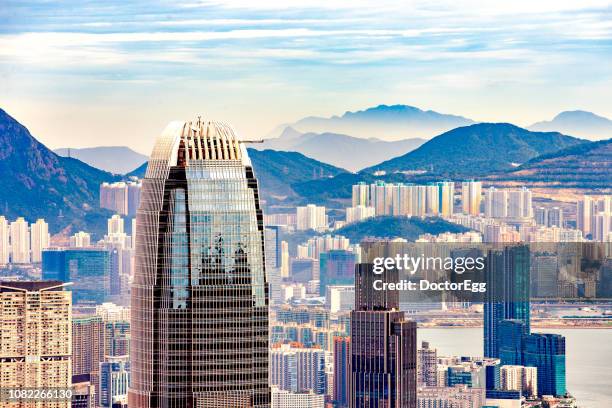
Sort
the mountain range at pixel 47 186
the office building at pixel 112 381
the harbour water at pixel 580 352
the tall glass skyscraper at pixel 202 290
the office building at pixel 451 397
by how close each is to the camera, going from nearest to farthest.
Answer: the tall glass skyscraper at pixel 202 290 → the office building at pixel 112 381 → the office building at pixel 451 397 → the harbour water at pixel 580 352 → the mountain range at pixel 47 186

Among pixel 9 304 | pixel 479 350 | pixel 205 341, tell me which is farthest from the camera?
pixel 479 350

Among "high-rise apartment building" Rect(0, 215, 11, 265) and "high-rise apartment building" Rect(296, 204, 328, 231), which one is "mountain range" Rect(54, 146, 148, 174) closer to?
"high-rise apartment building" Rect(0, 215, 11, 265)

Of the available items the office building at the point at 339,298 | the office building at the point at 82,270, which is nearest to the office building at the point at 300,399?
the office building at the point at 339,298

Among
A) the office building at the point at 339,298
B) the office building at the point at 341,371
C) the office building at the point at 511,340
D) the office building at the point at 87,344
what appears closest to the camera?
the office building at the point at 87,344

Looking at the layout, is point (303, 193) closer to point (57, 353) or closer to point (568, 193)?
point (568, 193)

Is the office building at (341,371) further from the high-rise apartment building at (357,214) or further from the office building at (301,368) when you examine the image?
the high-rise apartment building at (357,214)

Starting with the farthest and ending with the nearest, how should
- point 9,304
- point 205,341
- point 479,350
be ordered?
point 479,350 < point 9,304 < point 205,341

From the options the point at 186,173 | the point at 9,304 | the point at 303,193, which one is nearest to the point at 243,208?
the point at 186,173
